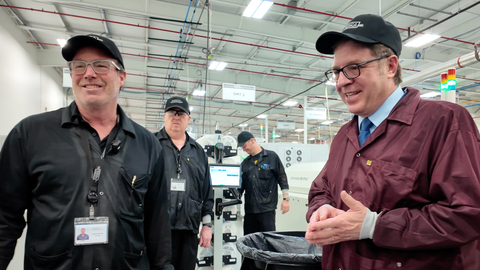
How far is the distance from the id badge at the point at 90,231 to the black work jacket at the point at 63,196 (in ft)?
0.05

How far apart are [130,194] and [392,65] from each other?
3.67 feet

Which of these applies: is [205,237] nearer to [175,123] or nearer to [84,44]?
[175,123]

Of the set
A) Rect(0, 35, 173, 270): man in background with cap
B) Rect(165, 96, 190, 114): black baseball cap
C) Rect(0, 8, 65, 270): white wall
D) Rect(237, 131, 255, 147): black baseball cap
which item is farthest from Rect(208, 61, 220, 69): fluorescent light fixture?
Rect(0, 35, 173, 270): man in background with cap

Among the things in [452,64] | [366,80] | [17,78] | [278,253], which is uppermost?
[17,78]

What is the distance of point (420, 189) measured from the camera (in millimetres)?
906

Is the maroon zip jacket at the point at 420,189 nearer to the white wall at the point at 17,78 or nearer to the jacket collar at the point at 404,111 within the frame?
the jacket collar at the point at 404,111

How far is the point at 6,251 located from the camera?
0.98 meters

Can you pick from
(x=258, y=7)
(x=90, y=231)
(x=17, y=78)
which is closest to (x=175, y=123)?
(x=90, y=231)

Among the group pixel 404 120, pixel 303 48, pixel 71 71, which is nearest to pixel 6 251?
pixel 71 71

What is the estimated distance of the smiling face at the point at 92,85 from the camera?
1.21 metres

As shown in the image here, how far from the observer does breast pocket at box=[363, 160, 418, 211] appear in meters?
0.90

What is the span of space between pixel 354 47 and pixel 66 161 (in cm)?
114

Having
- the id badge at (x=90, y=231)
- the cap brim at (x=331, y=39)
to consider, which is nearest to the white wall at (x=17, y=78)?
the id badge at (x=90, y=231)

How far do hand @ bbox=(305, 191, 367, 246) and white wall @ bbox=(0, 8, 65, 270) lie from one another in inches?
258
